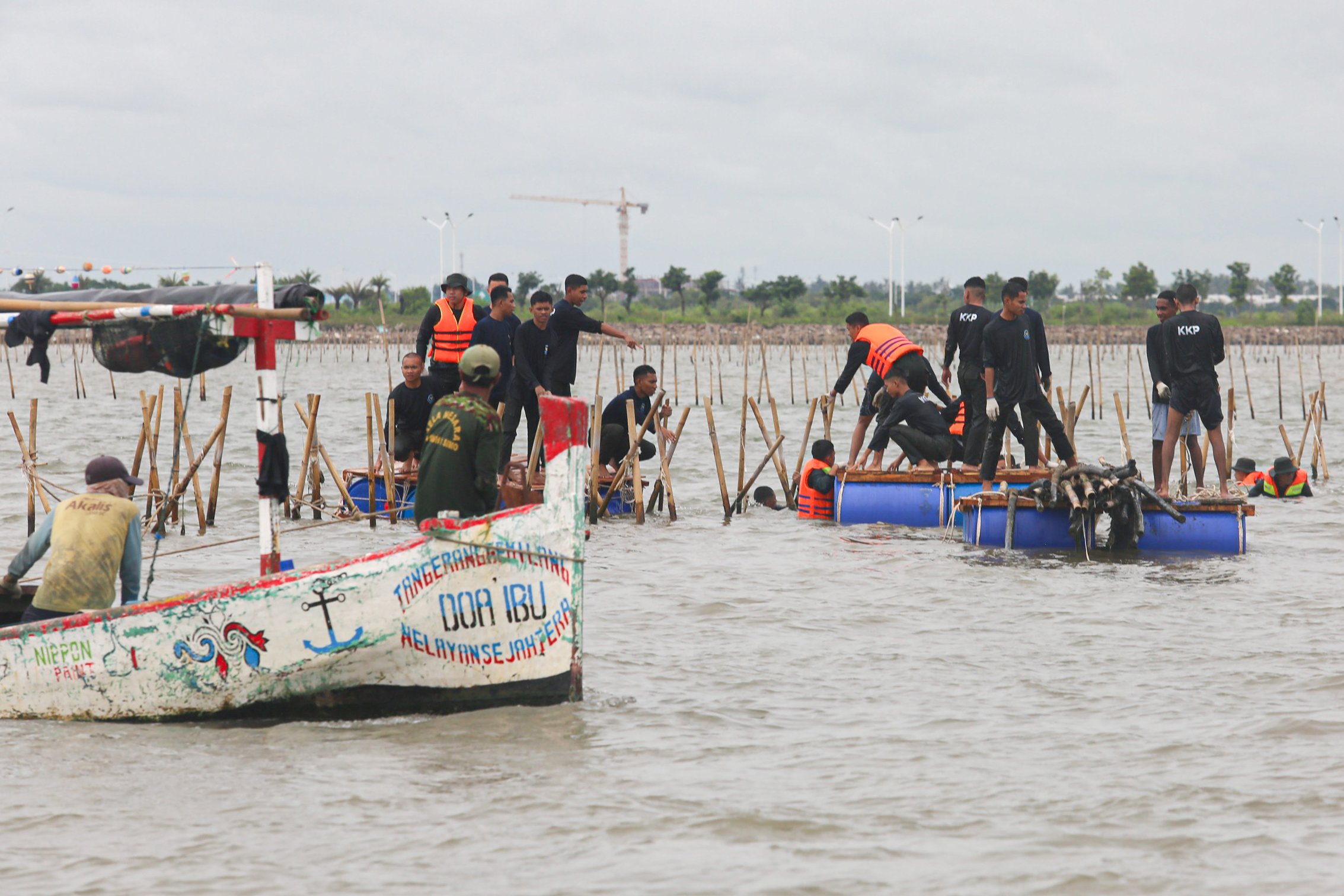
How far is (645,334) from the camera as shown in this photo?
7962cm

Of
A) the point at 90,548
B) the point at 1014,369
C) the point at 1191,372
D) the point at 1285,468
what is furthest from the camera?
the point at 1285,468

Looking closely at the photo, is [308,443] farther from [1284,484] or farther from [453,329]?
[1284,484]

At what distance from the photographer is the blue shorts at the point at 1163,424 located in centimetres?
1217

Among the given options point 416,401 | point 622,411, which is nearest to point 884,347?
point 622,411

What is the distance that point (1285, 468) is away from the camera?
15.4 metres

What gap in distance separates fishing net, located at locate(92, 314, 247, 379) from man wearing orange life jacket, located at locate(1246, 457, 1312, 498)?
1214 centimetres

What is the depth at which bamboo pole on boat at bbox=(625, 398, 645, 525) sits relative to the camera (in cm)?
1295

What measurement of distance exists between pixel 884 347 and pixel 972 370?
3.84ft

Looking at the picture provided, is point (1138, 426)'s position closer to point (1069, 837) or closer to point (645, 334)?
point (1069, 837)

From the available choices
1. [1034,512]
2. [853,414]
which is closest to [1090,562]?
[1034,512]

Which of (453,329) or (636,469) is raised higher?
(453,329)

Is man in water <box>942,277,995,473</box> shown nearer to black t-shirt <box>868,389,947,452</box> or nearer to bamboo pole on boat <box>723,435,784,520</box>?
black t-shirt <box>868,389,947,452</box>

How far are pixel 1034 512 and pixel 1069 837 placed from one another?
6593 mm

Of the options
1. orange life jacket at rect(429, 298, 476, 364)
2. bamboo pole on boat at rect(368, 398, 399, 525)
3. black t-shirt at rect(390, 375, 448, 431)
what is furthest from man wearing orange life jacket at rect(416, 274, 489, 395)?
bamboo pole on boat at rect(368, 398, 399, 525)
